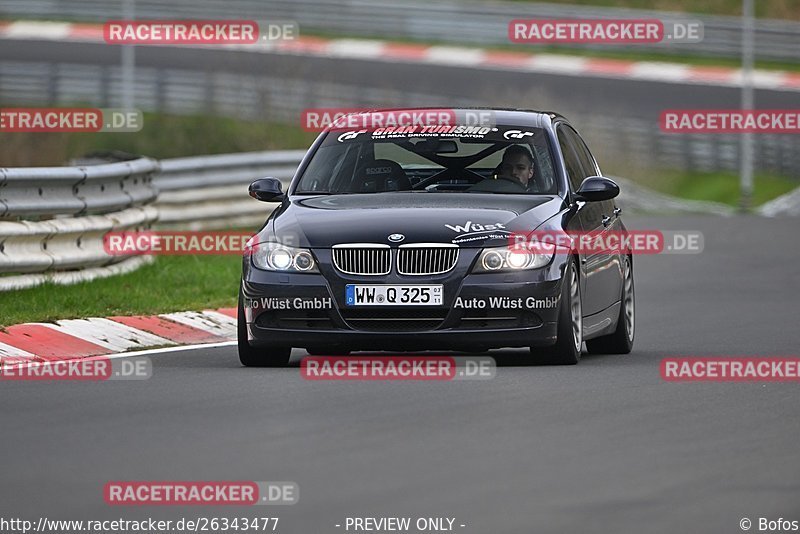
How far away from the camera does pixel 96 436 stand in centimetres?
916

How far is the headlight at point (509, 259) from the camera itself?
1168 cm

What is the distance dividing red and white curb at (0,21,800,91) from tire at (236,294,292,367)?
34.5 metres

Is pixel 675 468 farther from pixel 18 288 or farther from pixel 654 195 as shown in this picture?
pixel 654 195

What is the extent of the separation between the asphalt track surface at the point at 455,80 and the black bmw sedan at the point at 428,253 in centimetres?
3017

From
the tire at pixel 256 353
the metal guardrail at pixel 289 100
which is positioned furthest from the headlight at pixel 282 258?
the metal guardrail at pixel 289 100

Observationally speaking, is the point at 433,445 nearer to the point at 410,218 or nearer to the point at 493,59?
the point at 410,218

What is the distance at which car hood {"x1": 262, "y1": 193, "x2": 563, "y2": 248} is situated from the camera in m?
11.7

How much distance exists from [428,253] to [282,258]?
86 centimetres

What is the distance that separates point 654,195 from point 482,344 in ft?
74.9

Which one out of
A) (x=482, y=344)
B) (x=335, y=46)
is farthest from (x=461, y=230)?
(x=335, y=46)

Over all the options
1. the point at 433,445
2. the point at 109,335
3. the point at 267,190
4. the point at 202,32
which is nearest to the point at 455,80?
the point at 202,32

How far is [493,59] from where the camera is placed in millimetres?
49562

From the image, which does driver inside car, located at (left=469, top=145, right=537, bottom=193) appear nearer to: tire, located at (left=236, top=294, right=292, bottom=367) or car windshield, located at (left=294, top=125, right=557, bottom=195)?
car windshield, located at (left=294, top=125, right=557, bottom=195)

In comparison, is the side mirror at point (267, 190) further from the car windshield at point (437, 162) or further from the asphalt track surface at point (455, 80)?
the asphalt track surface at point (455, 80)
